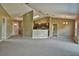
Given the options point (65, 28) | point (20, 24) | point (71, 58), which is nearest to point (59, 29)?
point (65, 28)

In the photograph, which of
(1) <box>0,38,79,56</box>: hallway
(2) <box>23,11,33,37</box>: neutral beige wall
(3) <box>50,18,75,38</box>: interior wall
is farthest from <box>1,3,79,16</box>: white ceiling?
(3) <box>50,18,75,38</box>: interior wall

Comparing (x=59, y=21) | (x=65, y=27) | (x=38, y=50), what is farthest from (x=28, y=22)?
(x=38, y=50)

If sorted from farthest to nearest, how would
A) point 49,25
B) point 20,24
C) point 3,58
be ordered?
point 20,24 → point 49,25 → point 3,58

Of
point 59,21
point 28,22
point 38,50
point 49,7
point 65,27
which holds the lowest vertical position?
point 38,50

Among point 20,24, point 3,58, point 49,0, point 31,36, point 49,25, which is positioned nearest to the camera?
point 49,0

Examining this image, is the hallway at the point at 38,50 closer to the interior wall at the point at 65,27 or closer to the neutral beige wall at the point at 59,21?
the neutral beige wall at the point at 59,21

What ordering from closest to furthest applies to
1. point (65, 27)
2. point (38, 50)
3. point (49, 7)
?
point (38, 50) < point (49, 7) < point (65, 27)

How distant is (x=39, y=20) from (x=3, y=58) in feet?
43.3

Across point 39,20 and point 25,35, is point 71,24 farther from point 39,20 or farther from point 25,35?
point 25,35

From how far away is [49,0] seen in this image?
161 inches

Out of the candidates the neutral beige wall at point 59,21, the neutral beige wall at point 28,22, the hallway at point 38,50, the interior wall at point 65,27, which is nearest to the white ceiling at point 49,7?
the hallway at point 38,50

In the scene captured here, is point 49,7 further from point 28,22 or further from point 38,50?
point 28,22

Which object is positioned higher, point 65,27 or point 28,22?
point 28,22

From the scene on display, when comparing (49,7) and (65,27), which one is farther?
(65,27)
